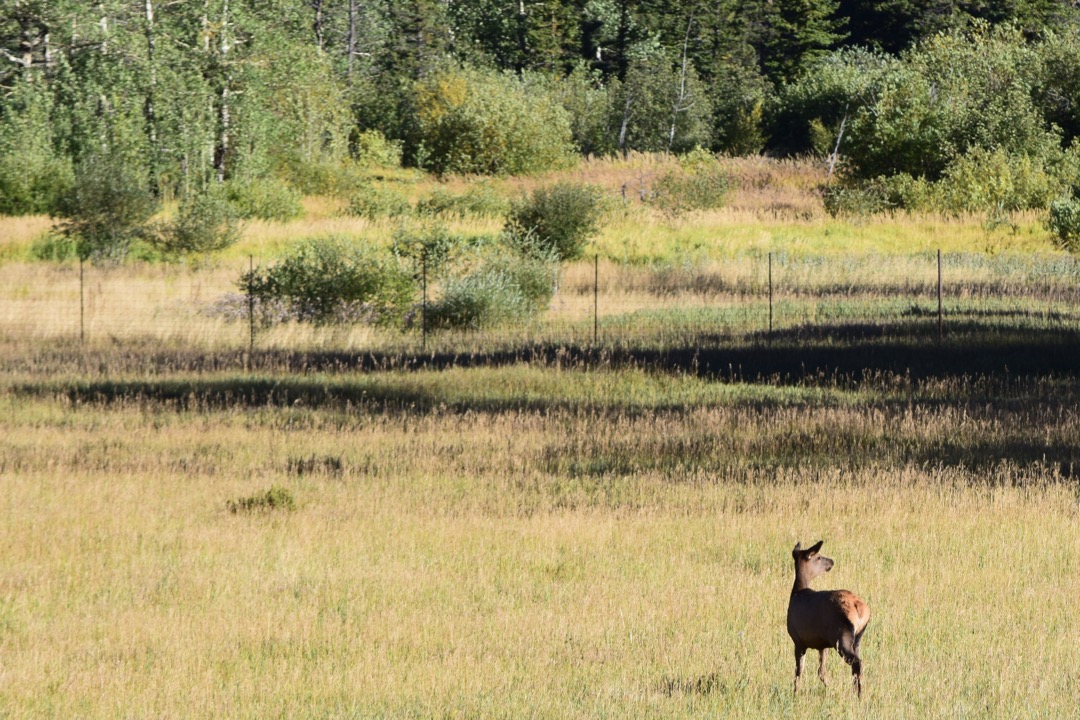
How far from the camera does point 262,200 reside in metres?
50.7

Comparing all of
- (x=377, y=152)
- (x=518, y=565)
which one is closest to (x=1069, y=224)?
(x=518, y=565)

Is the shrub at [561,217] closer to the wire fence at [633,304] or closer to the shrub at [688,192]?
the wire fence at [633,304]

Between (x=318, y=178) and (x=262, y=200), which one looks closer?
(x=262, y=200)

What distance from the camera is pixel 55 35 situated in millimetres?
54531

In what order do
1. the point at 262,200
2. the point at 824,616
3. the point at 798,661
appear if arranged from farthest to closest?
the point at 262,200 → the point at 798,661 → the point at 824,616

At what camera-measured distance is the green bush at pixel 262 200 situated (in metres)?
50.6

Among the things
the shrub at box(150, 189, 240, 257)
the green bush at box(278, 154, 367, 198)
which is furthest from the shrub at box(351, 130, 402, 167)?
the shrub at box(150, 189, 240, 257)

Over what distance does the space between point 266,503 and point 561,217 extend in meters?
28.5

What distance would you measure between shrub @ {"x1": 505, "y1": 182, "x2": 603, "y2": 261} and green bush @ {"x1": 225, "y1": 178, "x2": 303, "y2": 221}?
12.7 meters

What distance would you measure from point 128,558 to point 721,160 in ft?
206

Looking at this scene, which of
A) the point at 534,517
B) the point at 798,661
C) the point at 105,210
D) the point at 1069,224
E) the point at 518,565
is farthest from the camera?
the point at 105,210

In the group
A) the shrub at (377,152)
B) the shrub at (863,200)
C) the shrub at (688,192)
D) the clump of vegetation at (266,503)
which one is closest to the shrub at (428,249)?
the clump of vegetation at (266,503)

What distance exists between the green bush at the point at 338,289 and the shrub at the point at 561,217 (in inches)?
385

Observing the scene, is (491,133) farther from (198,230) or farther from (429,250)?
(429,250)
